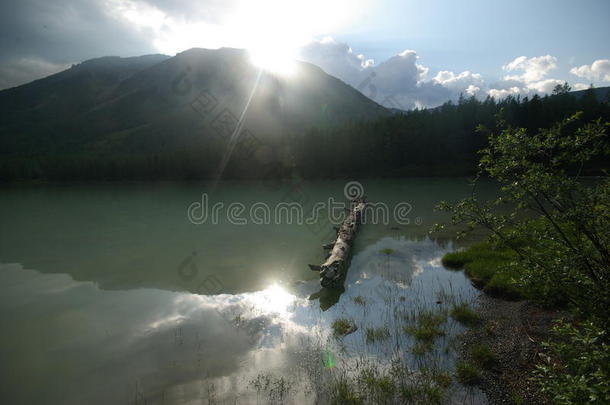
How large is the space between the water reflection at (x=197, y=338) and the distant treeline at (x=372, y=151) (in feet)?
239

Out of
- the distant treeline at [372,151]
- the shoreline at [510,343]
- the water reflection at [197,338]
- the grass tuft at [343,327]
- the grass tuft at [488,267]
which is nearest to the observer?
the shoreline at [510,343]

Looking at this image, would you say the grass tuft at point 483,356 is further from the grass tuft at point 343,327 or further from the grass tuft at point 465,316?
the grass tuft at point 343,327

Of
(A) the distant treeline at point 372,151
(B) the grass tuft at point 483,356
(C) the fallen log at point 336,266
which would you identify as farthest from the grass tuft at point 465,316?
(A) the distant treeline at point 372,151

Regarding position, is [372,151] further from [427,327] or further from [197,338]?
[197,338]

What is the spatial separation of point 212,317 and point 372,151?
80208mm

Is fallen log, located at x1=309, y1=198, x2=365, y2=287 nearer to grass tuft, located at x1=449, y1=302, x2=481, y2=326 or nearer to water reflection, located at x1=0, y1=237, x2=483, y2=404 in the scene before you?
water reflection, located at x1=0, y1=237, x2=483, y2=404

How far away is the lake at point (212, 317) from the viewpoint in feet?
23.3

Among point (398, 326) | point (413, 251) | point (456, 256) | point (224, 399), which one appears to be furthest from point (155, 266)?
point (456, 256)

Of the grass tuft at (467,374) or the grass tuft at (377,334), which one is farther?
the grass tuft at (377,334)

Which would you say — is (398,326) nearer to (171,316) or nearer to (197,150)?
(171,316)

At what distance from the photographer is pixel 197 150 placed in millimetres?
95312

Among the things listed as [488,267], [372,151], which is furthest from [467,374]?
[372,151]

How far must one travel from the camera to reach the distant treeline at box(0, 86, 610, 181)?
8394 centimetres

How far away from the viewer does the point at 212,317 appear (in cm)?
1027
